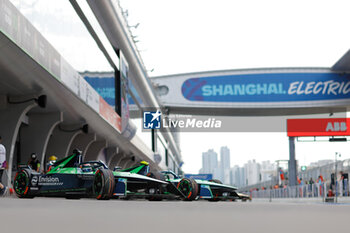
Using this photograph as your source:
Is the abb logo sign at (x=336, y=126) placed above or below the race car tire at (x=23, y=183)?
above

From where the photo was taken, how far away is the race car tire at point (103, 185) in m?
9.17

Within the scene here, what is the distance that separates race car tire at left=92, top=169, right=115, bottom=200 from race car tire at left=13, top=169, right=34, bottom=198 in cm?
137

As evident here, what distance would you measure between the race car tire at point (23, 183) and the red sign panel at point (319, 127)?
3546cm

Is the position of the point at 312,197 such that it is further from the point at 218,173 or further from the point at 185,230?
the point at 218,173

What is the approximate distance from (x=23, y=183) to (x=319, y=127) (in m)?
37.9

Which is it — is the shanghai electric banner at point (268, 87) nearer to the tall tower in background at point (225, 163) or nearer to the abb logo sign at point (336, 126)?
the abb logo sign at point (336, 126)

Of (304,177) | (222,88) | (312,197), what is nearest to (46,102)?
(312,197)

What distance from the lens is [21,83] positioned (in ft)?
40.0

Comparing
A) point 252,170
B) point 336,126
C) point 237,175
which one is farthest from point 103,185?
point 237,175

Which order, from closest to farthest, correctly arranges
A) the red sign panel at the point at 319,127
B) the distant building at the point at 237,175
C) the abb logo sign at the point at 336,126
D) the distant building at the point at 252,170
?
the red sign panel at the point at 319,127, the abb logo sign at the point at 336,126, the distant building at the point at 252,170, the distant building at the point at 237,175

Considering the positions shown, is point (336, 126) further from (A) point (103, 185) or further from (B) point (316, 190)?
(A) point (103, 185)

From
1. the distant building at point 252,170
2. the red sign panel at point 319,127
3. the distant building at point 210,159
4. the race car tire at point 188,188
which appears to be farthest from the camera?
the distant building at point 210,159

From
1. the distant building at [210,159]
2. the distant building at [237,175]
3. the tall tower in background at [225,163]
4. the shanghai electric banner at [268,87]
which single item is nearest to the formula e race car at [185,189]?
the shanghai electric banner at [268,87]

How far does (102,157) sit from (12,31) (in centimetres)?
1580
